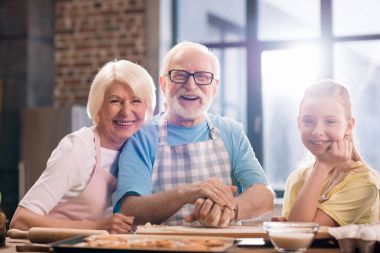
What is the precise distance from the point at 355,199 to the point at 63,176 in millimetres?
1031

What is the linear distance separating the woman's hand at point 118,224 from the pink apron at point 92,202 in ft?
0.92

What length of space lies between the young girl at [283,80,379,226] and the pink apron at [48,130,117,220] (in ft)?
2.22

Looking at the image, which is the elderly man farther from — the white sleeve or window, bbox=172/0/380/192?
window, bbox=172/0/380/192

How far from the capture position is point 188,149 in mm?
2377

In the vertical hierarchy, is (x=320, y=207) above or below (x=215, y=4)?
below

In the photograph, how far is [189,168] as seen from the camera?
2.38 metres

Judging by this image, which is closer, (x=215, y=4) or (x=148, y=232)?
(x=148, y=232)

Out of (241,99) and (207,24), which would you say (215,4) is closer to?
(207,24)

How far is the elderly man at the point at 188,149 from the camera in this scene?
2266mm

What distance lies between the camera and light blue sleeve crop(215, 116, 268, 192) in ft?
7.75

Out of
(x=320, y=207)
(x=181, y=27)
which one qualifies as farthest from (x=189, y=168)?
(x=181, y=27)

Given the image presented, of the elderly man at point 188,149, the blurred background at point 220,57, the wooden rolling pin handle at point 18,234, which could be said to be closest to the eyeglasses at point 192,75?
the elderly man at point 188,149

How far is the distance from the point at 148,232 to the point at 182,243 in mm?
272

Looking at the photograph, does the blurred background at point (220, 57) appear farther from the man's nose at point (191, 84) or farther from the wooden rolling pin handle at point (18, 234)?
the wooden rolling pin handle at point (18, 234)
